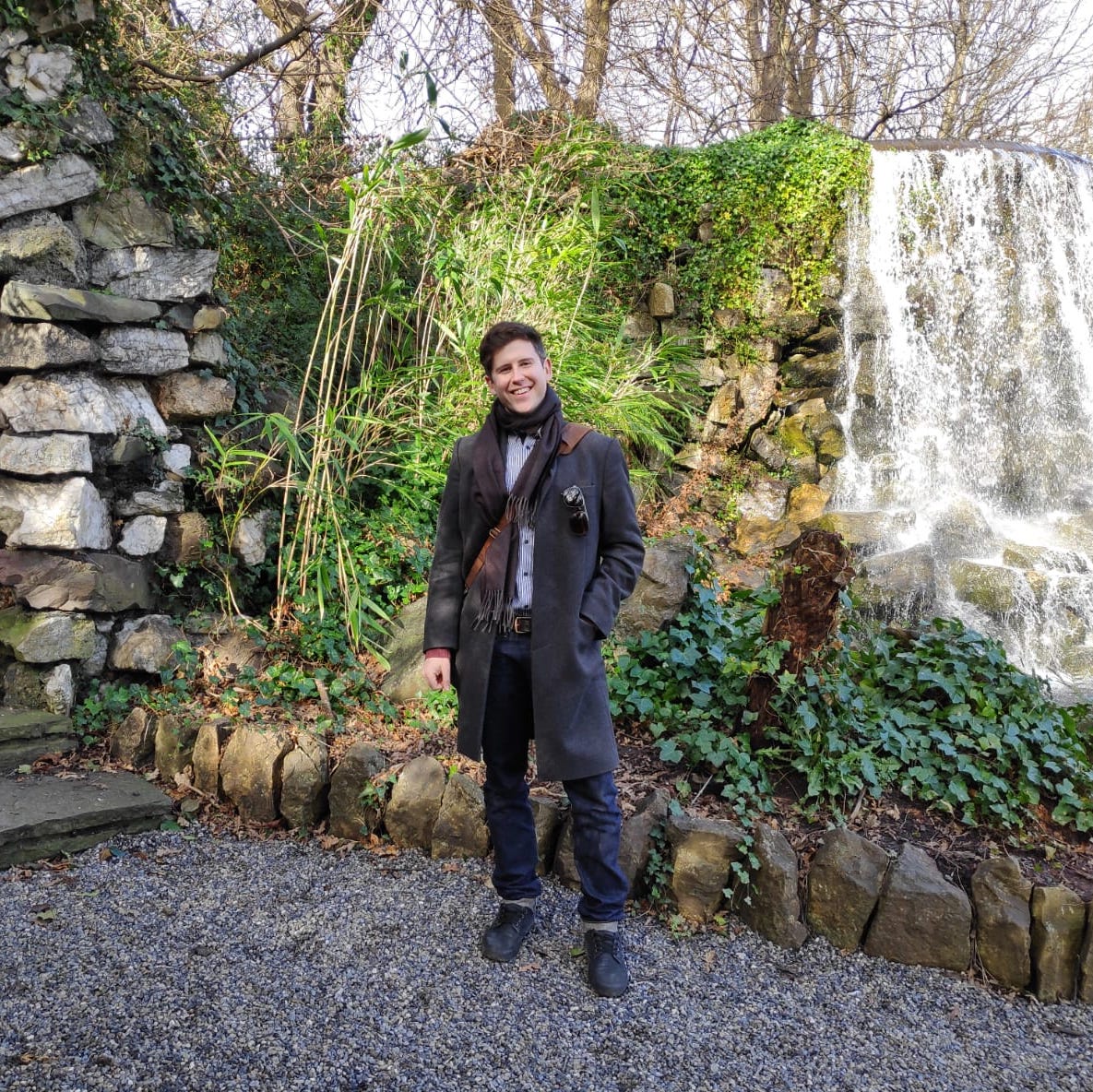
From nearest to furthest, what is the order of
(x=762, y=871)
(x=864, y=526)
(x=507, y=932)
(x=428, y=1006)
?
(x=428, y=1006) < (x=507, y=932) < (x=762, y=871) < (x=864, y=526)

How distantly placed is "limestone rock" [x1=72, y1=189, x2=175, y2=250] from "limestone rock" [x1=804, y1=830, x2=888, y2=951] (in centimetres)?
353

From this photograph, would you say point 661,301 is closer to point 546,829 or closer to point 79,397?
point 79,397

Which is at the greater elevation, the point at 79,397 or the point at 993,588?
the point at 79,397

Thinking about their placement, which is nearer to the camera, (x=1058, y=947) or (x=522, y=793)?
(x=1058, y=947)

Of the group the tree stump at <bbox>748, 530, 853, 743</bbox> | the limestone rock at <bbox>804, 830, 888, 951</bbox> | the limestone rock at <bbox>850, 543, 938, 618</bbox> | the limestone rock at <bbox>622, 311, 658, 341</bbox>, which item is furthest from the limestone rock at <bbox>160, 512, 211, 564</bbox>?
the limestone rock at <bbox>622, 311, 658, 341</bbox>

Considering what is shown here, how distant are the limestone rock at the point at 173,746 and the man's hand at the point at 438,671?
146 centimetres

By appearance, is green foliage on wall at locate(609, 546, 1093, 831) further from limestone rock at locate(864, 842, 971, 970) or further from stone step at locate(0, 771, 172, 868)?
stone step at locate(0, 771, 172, 868)

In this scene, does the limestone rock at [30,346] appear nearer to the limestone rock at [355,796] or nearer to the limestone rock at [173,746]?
the limestone rock at [173,746]

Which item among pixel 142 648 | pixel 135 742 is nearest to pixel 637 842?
pixel 135 742

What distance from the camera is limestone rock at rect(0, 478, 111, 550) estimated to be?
3426 millimetres

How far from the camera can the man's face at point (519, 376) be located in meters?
2.17

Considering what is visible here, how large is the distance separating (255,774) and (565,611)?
1530mm

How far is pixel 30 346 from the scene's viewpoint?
3.40 metres

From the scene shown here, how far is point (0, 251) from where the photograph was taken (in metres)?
3.38
